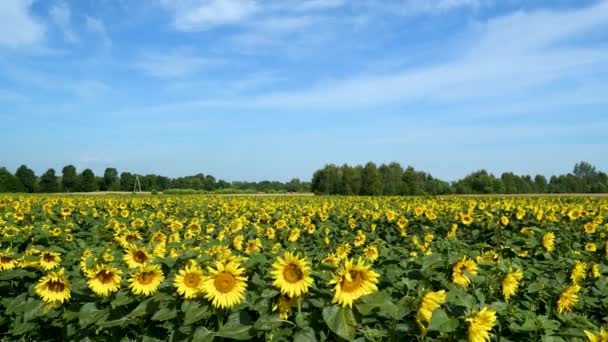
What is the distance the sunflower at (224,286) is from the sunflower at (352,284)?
497 millimetres

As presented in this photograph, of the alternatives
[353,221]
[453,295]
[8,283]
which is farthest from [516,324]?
[353,221]

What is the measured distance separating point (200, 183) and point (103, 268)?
298ft

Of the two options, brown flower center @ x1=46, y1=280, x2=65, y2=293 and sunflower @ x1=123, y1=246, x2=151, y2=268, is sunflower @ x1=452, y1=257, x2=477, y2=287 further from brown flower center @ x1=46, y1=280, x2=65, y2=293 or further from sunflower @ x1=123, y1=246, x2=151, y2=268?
brown flower center @ x1=46, y1=280, x2=65, y2=293

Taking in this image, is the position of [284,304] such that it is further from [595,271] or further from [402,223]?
[402,223]

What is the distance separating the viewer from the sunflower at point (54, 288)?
3.18 m

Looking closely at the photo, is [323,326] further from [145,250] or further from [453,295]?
[145,250]

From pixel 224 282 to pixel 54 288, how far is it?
1587 millimetres

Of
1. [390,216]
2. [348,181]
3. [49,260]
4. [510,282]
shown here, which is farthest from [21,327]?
[348,181]

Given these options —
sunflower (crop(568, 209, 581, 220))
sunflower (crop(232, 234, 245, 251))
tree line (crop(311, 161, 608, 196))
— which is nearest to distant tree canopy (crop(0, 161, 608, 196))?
tree line (crop(311, 161, 608, 196))

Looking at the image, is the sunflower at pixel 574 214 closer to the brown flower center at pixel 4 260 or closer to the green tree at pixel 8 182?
the brown flower center at pixel 4 260

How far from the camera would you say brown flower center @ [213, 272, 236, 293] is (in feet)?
7.84

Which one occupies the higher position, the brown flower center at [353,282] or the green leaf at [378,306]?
the brown flower center at [353,282]

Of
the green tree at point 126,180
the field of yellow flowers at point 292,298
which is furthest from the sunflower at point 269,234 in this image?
the green tree at point 126,180

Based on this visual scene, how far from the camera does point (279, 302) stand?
2438 millimetres
